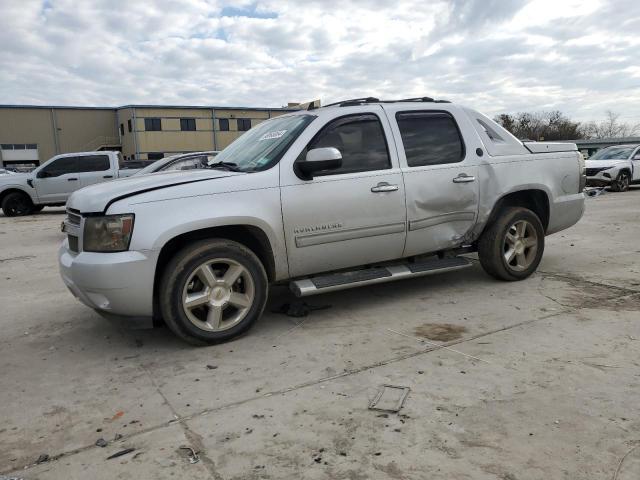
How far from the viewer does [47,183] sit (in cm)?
1592

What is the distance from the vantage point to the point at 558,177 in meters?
5.87

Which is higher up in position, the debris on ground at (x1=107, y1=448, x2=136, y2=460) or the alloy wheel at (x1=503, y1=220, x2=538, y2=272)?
the alloy wheel at (x1=503, y1=220, x2=538, y2=272)

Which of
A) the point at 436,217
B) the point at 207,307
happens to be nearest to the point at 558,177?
the point at 436,217

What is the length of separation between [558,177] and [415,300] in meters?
2.17

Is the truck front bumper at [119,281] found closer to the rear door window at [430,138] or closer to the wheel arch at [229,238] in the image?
the wheel arch at [229,238]

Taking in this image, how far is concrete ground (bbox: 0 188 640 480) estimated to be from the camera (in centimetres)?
261

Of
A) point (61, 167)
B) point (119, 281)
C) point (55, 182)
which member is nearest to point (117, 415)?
point (119, 281)

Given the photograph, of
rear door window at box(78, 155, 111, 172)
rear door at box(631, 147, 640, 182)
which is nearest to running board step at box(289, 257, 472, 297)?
rear door window at box(78, 155, 111, 172)

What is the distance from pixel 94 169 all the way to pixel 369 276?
1393 cm

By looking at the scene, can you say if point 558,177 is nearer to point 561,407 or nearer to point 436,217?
point 436,217

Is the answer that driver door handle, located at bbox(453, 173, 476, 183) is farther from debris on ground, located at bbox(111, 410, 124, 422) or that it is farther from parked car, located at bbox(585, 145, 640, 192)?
parked car, located at bbox(585, 145, 640, 192)

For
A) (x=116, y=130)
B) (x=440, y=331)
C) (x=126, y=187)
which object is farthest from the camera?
(x=116, y=130)

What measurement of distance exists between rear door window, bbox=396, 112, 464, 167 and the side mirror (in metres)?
0.97

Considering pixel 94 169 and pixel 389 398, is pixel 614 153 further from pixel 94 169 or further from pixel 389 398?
pixel 389 398
